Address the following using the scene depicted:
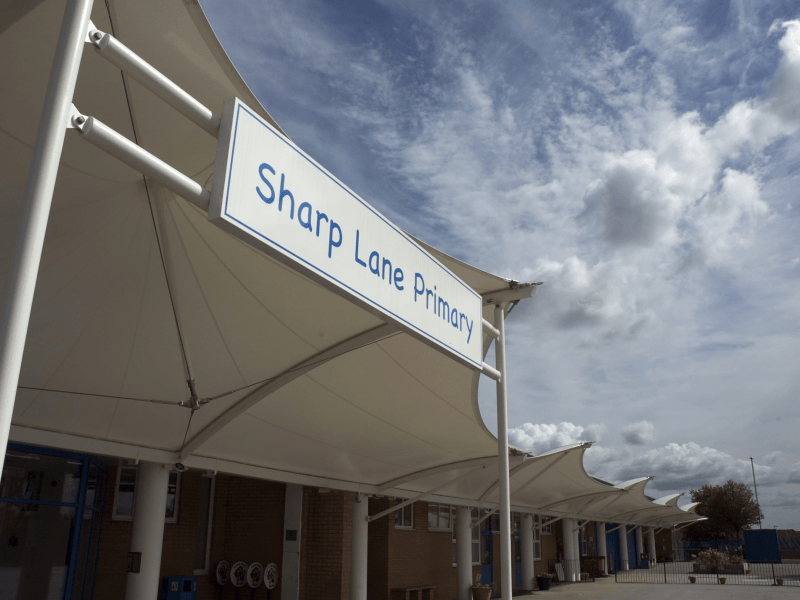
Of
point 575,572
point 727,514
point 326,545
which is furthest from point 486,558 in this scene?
point 727,514

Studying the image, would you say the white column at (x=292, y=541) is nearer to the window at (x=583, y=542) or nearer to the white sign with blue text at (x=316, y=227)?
the white sign with blue text at (x=316, y=227)

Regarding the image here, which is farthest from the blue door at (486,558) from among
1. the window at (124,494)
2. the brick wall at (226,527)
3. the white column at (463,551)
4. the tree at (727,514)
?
the tree at (727,514)

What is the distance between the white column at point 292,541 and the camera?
12000 millimetres

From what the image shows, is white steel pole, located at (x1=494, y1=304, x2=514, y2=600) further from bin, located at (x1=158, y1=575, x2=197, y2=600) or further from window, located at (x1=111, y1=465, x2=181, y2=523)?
window, located at (x1=111, y1=465, x2=181, y2=523)

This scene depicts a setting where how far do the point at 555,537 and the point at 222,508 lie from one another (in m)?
18.3

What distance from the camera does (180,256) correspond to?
191 inches

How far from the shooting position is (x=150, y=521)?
784 cm

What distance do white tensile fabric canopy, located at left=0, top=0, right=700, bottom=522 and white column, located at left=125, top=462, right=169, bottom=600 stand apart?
350 millimetres

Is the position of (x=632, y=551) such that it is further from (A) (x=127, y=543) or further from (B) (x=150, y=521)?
(B) (x=150, y=521)

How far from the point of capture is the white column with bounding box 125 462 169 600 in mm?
7668

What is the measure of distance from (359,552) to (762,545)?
47.0 meters

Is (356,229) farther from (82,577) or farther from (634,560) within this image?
(634,560)

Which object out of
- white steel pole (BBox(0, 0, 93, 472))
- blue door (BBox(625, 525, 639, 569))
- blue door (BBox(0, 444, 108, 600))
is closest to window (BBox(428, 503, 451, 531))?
blue door (BBox(0, 444, 108, 600))

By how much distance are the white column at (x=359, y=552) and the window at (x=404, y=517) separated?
125 inches
